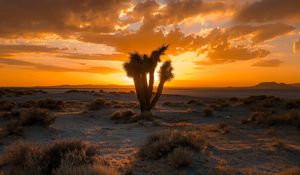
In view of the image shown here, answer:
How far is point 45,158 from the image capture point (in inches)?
282

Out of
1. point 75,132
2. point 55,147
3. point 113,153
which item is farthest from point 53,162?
point 75,132

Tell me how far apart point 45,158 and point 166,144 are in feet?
13.2

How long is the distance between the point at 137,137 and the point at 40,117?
19.8 ft

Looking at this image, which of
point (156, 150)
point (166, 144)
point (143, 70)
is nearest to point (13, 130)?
point (156, 150)

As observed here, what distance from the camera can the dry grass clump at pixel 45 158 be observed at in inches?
262

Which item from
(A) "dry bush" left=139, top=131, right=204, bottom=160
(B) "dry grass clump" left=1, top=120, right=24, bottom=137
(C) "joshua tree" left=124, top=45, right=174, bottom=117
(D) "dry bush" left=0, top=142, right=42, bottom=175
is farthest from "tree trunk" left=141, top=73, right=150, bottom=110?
(D) "dry bush" left=0, top=142, right=42, bottom=175

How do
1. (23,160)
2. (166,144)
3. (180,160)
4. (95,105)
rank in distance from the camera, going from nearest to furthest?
(23,160), (180,160), (166,144), (95,105)

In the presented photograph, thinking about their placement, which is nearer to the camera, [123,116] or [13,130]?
[13,130]

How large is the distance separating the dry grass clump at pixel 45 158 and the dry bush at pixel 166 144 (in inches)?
81.1

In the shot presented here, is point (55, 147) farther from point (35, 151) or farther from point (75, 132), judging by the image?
point (75, 132)

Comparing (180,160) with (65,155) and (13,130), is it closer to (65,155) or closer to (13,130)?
(65,155)

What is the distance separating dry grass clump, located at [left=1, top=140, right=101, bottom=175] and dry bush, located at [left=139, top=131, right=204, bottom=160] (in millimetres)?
2060

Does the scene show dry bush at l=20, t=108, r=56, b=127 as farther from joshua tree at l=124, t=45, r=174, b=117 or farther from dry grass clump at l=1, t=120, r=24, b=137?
joshua tree at l=124, t=45, r=174, b=117

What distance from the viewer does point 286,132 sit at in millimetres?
16375
